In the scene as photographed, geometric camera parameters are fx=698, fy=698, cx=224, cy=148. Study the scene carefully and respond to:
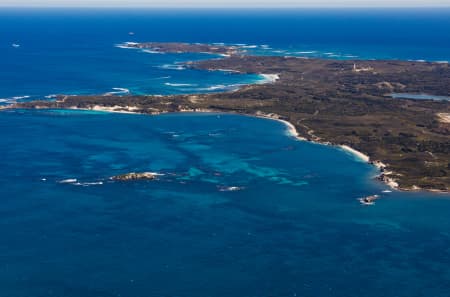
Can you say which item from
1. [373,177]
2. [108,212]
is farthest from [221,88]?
[108,212]

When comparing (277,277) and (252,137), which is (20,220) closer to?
(277,277)

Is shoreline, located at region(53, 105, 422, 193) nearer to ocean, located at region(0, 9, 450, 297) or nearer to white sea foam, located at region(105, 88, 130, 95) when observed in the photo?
ocean, located at region(0, 9, 450, 297)

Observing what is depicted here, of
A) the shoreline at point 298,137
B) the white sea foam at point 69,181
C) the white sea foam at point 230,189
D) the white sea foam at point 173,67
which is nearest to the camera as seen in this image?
the white sea foam at point 230,189

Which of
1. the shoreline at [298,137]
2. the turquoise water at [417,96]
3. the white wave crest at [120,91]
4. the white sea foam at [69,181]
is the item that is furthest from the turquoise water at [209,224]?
the turquoise water at [417,96]

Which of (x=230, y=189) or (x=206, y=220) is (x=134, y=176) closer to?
(x=230, y=189)

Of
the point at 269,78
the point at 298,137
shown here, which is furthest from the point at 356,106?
the point at 269,78

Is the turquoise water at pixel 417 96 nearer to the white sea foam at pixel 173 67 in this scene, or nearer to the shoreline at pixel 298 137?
the shoreline at pixel 298 137

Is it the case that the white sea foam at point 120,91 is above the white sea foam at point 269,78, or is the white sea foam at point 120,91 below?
below
